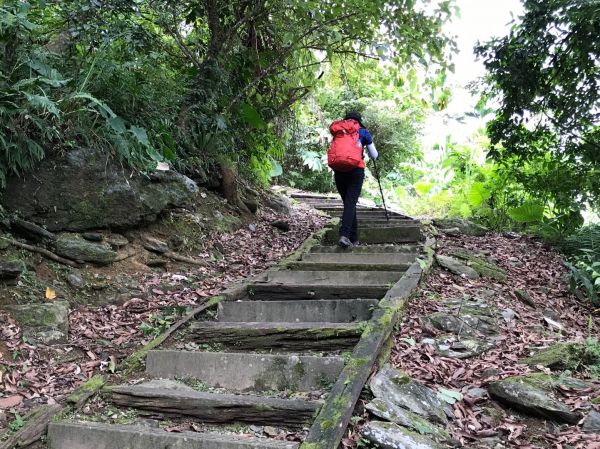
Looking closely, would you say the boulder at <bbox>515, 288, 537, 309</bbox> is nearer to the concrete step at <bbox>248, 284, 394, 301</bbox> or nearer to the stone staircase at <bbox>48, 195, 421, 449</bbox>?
the stone staircase at <bbox>48, 195, 421, 449</bbox>

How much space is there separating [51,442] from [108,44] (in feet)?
13.2

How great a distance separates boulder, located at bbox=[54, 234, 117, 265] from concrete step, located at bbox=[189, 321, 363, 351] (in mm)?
1420

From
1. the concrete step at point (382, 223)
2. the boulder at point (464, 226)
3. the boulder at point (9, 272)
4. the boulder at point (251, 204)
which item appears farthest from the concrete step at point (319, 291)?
the boulder at point (464, 226)

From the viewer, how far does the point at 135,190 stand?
17.4ft

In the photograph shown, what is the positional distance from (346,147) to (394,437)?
4.35m

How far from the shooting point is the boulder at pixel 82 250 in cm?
464

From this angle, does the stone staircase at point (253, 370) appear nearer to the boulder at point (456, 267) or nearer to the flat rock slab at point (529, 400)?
the boulder at point (456, 267)

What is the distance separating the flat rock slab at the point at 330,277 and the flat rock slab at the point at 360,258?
0.42 metres

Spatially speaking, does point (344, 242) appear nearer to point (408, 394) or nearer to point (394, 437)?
point (408, 394)

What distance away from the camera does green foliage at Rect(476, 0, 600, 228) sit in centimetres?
641

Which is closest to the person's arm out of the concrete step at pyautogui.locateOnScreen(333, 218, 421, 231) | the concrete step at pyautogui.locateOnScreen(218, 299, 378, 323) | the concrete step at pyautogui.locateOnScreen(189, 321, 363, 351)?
the concrete step at pyautogui.locateOnScreen(333, 218, 421, 231)

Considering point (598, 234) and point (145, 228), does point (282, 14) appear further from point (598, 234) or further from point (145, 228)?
point (598, 234)

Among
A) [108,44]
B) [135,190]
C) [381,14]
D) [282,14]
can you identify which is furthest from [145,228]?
[381,14]

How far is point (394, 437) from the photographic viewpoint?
8.25ft
